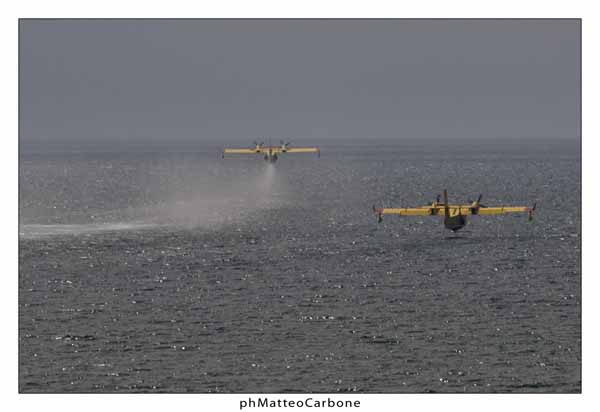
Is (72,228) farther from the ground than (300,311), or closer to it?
farther from the ground

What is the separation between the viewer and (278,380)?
258ft

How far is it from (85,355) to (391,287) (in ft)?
135

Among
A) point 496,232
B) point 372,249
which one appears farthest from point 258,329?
point 496,232

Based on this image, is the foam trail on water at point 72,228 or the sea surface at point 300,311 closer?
the sea surface at point 300,311

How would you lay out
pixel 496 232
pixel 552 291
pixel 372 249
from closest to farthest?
1. pixel 552 291
2. pixel 372 249
3. pixel 496 232

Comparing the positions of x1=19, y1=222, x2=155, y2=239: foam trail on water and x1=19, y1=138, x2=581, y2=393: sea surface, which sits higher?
x1=19, y1=222, x2=155, y2=239: foam trail on water

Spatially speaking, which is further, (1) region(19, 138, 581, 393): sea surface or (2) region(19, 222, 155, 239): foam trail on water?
(2) region(19, 222, 155, 239): foam trail on water

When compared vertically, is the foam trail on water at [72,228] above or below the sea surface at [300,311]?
above

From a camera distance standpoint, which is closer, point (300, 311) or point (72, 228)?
point (300, 311)
